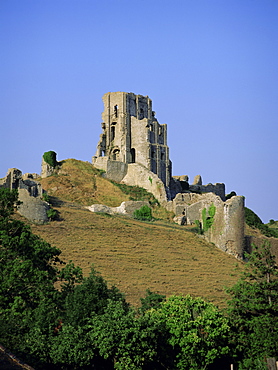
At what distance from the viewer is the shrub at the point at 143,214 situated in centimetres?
5154

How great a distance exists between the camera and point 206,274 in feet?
125

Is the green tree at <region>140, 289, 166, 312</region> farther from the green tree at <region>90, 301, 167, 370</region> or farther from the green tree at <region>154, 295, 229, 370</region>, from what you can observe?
the green tree at <region>90, 301, 167, 370</region>

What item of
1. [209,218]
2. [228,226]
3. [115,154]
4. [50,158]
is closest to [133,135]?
[115,154]

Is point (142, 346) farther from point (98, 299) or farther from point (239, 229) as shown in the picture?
point (239, 229)

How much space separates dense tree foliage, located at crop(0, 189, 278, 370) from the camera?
21.7 meters

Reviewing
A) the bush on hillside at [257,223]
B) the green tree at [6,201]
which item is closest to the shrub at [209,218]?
the bush on hillside at [257,223]

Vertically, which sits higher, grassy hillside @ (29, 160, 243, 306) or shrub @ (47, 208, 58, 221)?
shrub @ (47, 208, 58, 221)

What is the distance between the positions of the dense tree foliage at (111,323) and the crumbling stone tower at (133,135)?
124 ft

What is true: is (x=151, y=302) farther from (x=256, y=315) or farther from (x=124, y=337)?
(x=124, y=337)

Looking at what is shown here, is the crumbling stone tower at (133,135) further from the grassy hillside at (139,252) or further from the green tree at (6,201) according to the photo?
the green tree at (6,201)

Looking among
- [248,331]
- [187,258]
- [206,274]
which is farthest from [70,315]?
[187,258]

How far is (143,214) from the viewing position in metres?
52.0

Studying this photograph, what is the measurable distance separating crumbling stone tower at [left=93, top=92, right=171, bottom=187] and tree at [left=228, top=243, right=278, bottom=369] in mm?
36957

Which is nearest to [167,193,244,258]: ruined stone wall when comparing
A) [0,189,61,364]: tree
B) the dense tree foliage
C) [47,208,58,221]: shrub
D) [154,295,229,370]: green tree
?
[47,208,58,221]: shrub
